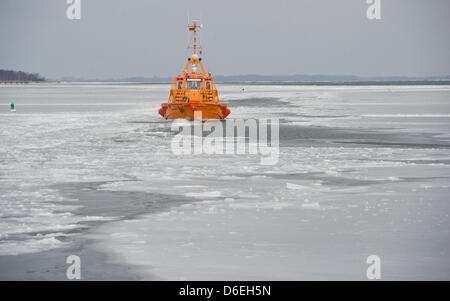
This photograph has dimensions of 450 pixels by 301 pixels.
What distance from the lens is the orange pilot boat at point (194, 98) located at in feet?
95.0

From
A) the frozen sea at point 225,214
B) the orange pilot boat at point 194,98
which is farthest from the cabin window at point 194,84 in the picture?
the frozen sea at point 225,214

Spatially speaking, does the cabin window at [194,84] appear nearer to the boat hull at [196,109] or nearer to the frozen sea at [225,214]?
the boat hull at [196,109]

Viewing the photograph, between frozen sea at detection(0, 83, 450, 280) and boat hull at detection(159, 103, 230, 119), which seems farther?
boat hull at detection(159, 103, 230, 119)

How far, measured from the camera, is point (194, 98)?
3059 centimetres

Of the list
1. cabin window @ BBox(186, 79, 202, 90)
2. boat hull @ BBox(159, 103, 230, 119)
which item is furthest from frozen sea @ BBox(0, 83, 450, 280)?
cabin window @ BBox(186, 79, 202, 90)

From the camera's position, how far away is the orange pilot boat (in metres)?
29.0

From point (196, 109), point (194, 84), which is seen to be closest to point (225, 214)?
point (196, 109)

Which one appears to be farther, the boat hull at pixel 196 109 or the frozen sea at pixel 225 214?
the boat hull at pixel 196 109

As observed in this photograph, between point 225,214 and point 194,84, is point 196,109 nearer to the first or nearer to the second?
point 194,84

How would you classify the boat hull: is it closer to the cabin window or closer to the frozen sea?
the cabin window

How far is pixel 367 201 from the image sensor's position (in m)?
9.03

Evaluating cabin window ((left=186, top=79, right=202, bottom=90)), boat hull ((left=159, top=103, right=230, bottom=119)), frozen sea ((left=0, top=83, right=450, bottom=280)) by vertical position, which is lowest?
frozen sea ((left=0, top=83, right=450, bottom=280))
